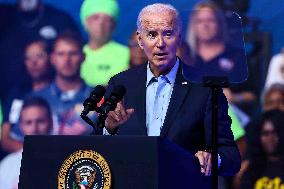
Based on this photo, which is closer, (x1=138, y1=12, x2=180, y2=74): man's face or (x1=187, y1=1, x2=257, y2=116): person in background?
(x1=187, y1=1, x2=257, y2=116): person in background

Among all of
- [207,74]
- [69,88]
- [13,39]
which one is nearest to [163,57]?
[207,74]

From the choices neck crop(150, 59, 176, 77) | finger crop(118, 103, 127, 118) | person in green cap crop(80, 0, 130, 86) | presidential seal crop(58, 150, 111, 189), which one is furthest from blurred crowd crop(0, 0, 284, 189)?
presidential seal crop(58, 150, 111, 189)

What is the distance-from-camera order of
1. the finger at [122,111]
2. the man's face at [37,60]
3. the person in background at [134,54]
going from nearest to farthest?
the finger at [122,111], the person in background at [134,54], the man's face at [37,60]

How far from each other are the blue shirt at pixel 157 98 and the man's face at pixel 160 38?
0.15 feet

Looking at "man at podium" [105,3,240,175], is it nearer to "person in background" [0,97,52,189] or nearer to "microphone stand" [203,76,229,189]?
"microphone stand" [203,76,229,189]

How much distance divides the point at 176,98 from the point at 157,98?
9 cm

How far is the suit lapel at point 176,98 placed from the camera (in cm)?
285

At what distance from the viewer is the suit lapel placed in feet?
9.36

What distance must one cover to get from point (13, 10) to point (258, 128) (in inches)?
76.7

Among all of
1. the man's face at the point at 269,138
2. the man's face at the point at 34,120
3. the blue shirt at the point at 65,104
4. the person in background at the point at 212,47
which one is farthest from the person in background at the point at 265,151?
Result: the person in background at the point at 212,47

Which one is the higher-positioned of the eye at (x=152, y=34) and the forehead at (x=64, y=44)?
the forehead at (x=64, y=44)

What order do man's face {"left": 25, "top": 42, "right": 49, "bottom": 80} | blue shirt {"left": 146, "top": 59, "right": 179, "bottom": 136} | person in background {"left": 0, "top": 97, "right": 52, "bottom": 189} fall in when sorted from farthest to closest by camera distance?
man's face {"left": 25, "top": 42, "right": 49, "bottom": 80}
person in background {"left": 0, "top": 97, "right": 52, "bottom": 189}
blue shirt {"left": 146, "top": 59, "right": 179, "bottom": 136}

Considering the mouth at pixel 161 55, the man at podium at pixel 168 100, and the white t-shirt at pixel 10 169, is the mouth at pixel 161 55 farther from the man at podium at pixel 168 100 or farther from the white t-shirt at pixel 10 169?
the white t-shirt at pixel 10 169

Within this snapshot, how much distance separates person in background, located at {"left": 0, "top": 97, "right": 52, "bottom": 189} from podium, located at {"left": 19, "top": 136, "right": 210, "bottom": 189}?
8.82ft
